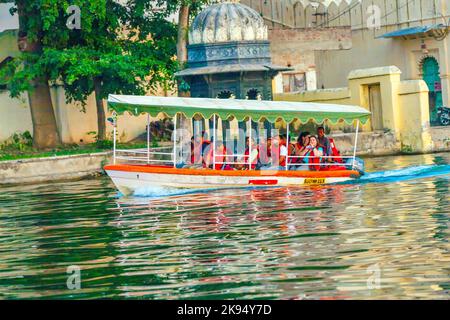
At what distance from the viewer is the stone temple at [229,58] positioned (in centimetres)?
2928

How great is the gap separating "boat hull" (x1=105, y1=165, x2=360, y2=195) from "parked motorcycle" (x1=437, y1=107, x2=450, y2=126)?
1191cm

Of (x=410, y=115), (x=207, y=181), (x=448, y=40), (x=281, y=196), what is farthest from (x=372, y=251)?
(x=448, y=40)

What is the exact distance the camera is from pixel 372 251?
1462cm

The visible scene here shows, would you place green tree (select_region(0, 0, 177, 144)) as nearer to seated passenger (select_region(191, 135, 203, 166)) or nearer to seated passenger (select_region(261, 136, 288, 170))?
seated passenger (select_region(191, 135, 203, 166))

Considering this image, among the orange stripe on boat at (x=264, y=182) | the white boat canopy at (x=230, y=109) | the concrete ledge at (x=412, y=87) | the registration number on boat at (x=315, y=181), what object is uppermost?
the concrete ledge at (x=412, y=87)

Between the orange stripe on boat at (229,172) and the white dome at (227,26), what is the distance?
6350mm

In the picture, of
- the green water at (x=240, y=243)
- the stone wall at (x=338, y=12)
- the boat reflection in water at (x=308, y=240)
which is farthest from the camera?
the stone wall at (x=338, y=12)

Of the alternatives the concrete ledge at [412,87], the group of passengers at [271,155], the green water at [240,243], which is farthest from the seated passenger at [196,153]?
the concrete ledge at [412,87]

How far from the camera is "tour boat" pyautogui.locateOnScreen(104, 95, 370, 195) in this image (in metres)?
23.6

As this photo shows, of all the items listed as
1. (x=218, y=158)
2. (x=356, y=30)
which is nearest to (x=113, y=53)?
(x=218, y=158)

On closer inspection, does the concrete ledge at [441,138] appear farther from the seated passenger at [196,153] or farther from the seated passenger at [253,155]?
the seated passenger at [196,153]

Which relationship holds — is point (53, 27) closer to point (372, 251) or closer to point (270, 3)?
point (270, 3)

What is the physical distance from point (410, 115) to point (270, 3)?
33.0 ft

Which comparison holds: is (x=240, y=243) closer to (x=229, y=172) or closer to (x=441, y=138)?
(x=229, y=172)
